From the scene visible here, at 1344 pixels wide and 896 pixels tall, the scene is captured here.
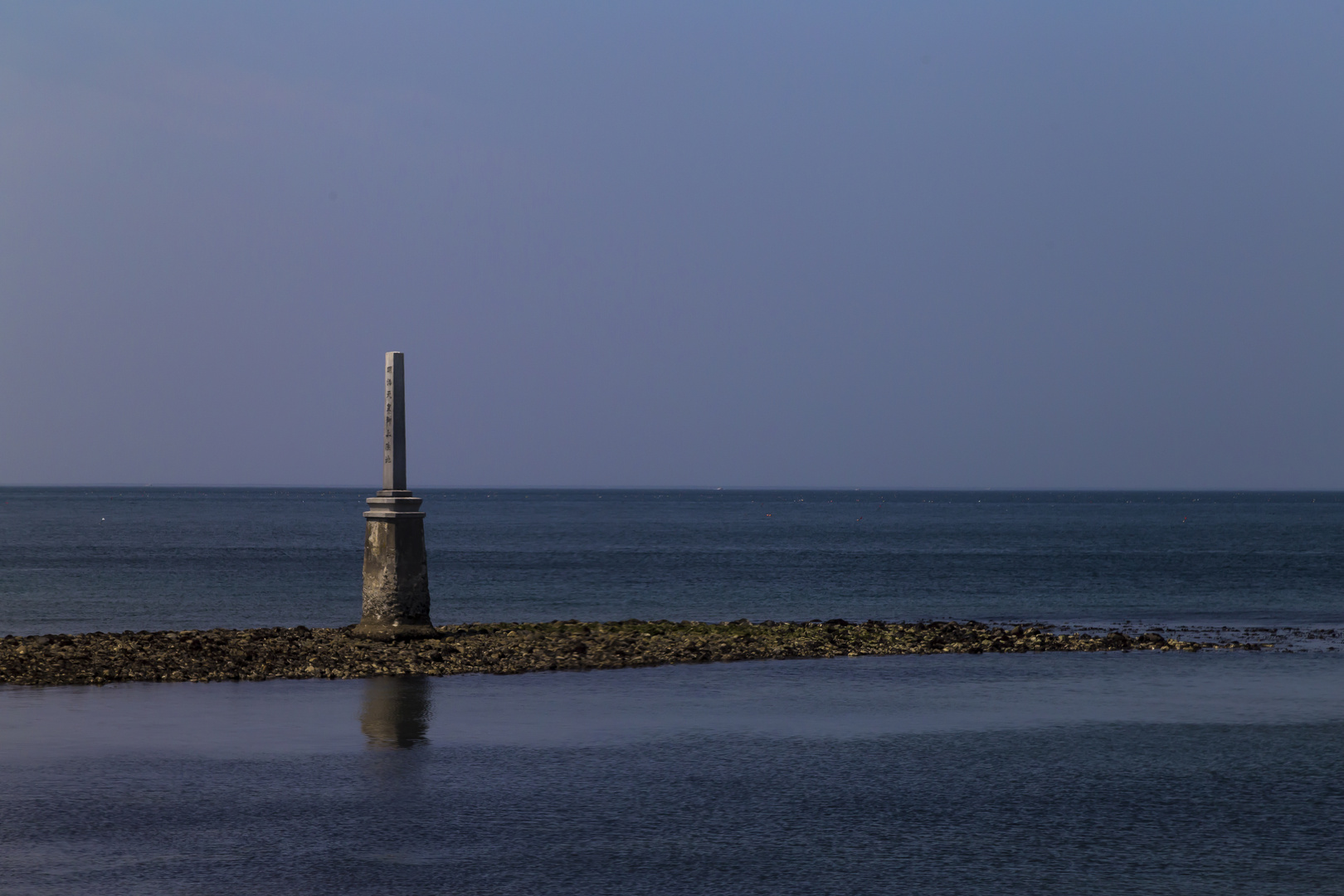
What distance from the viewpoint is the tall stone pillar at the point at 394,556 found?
2869cm

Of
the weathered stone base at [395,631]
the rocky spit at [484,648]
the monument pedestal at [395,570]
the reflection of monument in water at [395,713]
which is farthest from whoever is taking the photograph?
the weathered stone base at [395,631]

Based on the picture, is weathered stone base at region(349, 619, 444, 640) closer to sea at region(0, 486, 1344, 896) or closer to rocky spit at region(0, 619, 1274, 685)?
rocky spit at region(0, 619, 1274, 685)

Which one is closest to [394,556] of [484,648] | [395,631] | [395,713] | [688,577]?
[395,631]

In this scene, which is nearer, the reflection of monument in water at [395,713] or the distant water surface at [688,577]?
the reflection of monument in water at [395,713]

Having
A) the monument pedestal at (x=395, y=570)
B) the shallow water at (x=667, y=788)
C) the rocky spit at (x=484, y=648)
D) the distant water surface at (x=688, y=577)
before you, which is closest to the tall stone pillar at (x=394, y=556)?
the monument pedestal at (x=395, y=570)

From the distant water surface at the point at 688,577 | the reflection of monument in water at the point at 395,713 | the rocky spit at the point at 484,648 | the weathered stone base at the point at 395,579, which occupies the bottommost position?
the distant water surface at the point at 688,577

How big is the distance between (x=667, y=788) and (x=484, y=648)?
1401 centimetres

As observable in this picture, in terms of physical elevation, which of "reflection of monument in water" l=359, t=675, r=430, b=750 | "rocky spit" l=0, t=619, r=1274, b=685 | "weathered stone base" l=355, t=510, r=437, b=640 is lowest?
"rocky spit" l=0, t=619, r=1274, b=685

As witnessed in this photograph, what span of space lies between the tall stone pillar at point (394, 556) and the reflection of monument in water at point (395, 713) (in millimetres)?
5485

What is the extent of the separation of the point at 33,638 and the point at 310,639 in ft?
19.1

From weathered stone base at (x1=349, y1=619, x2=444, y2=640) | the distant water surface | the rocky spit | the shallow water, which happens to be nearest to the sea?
the shallow water

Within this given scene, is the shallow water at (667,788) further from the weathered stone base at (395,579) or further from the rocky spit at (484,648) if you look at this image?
the weathered stone base at (395,579)

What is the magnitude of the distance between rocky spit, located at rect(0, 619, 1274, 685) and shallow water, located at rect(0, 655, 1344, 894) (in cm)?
191

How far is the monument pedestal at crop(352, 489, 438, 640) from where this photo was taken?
94.0ft
